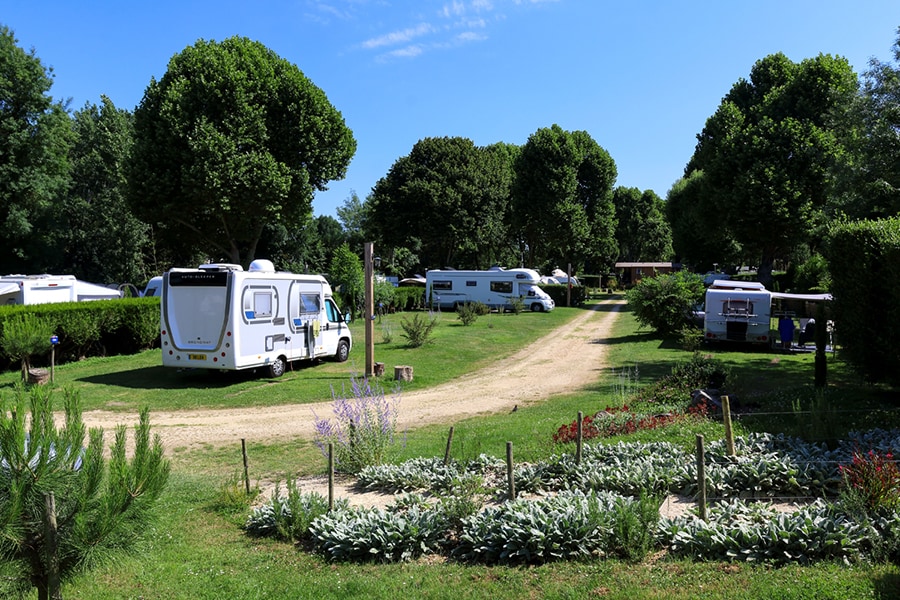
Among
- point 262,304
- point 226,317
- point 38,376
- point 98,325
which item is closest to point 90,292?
point 98,325

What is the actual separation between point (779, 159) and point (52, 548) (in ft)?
109

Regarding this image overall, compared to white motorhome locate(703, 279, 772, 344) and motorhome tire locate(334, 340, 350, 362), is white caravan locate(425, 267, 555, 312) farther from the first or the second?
motorhome tire locate(334, 340, 350, 362)

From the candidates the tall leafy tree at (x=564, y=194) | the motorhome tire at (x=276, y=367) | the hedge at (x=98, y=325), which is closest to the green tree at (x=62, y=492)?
the motorhome tire at (x=276, y=367)

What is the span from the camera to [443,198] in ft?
148

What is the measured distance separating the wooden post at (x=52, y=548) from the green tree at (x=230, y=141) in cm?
2404

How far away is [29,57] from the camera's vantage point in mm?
30062

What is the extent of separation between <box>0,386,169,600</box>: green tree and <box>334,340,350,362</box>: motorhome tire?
1481 centimetres

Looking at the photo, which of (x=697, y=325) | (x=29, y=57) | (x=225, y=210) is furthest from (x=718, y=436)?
(x=29, y=57)

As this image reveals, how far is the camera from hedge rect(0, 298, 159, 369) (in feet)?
56.1

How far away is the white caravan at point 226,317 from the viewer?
13.8 meters

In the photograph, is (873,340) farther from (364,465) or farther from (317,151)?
(317,151)

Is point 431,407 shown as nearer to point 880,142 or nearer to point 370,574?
point 370,574

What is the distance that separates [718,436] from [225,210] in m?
23.4

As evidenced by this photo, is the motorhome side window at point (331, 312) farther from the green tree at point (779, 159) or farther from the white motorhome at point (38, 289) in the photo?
the green tree at point (779, 159)
